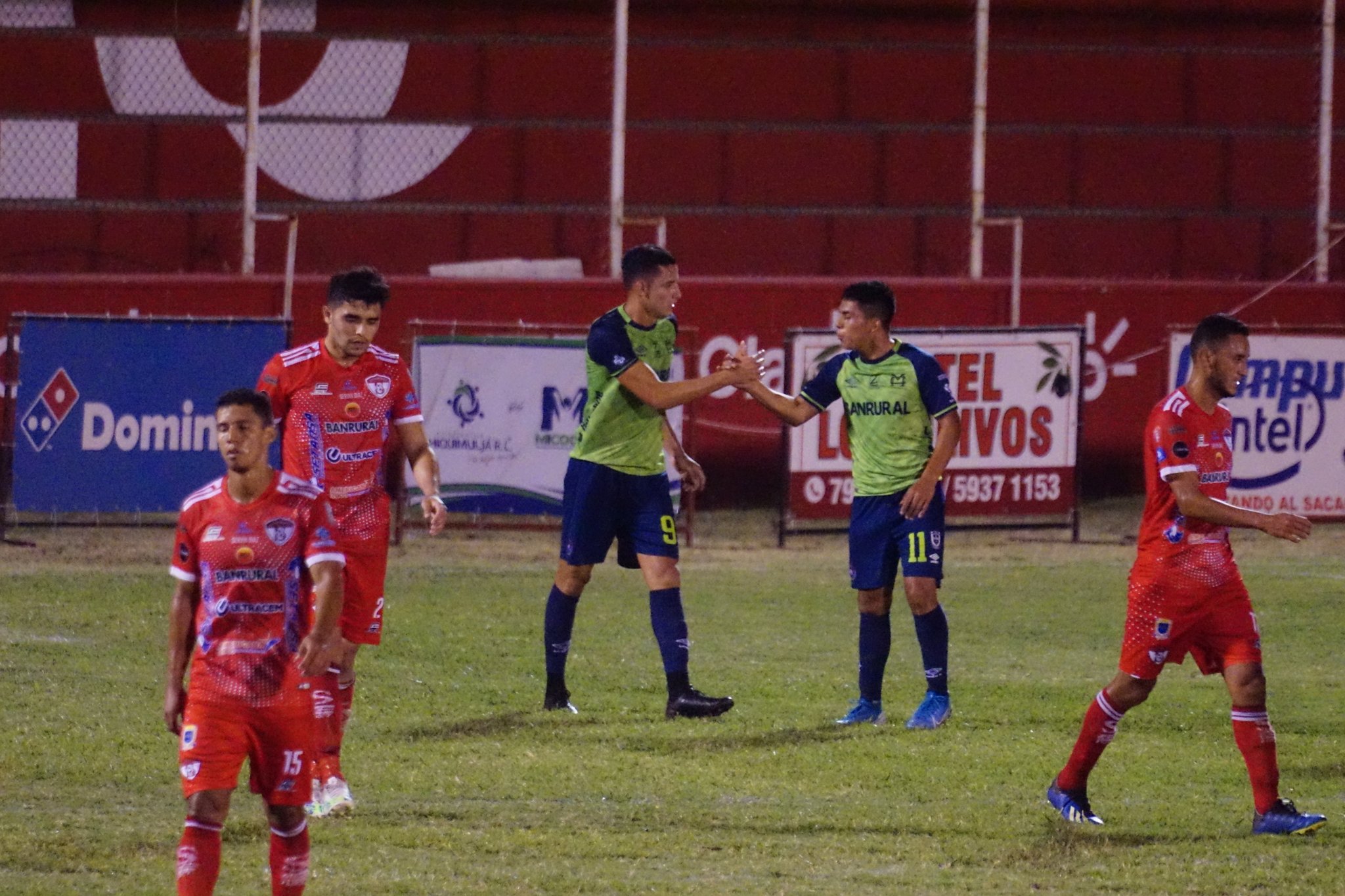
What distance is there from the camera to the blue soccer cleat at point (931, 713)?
26.9 feet

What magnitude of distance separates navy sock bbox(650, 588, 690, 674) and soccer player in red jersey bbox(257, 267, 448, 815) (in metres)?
1.92

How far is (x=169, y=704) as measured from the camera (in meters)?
4.97

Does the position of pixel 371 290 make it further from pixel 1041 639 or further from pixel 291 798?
pixel 1041 639

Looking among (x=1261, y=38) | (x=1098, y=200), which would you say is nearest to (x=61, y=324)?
(x=1098, y=200)

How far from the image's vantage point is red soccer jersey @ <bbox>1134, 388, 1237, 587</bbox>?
637 centimetres

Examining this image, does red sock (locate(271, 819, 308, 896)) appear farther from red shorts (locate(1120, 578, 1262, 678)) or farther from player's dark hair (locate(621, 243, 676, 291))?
player's dark hair (locate(621, 243, 676, 291))

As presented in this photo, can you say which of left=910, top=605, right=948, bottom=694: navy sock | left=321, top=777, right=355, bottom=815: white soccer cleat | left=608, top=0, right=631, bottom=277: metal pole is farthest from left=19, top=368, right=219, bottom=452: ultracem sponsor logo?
left=321, top=777, right=355, bottom=815: white soccer cleat

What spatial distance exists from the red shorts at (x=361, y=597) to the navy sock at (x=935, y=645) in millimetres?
2713

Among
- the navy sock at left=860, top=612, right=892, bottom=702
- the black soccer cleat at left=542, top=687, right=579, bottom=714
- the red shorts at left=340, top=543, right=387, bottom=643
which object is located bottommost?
the black soccer cleat at left=542, top=687, right=579, bottom=714

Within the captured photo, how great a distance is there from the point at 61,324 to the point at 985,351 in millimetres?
A: 7269

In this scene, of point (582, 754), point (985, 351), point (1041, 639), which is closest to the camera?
point (582, 754)

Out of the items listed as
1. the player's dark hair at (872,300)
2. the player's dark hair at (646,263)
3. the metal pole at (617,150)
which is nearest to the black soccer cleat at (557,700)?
the player's dark hair at (646,263)

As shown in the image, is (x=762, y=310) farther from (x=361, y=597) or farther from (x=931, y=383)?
(x=361, y=597)

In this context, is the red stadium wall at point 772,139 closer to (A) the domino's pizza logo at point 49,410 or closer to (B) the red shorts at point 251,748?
(A) the domino's pizza logo at point 49,410
